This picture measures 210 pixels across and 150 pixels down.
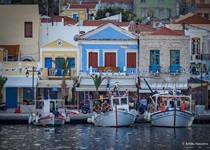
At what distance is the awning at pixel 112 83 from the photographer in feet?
267

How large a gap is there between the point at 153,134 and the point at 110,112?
214 inches

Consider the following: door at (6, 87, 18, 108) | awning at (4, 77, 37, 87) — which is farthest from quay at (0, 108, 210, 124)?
door at (6, 87, 18, 108)

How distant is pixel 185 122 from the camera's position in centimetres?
7219

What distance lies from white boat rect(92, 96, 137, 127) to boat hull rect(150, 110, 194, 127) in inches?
61.9

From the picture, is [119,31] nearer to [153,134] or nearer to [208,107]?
[208,107]

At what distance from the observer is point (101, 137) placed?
65750 mm

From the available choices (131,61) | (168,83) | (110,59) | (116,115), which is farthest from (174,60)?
(116,115)

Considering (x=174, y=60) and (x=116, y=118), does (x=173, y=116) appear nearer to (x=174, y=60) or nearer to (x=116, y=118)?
(x=116, y=118)

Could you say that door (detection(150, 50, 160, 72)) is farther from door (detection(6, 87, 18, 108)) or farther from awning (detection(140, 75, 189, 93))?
door (detection(6, 87, 18, 108))

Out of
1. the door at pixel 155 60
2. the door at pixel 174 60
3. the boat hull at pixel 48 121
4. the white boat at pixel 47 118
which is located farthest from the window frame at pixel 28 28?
the boat hull at pixel 48 121

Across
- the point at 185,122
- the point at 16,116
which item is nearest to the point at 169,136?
the point at 185,122

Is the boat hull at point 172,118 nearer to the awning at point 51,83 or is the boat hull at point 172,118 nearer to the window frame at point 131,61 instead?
the awning at point 51,83

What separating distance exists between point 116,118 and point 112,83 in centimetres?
1044

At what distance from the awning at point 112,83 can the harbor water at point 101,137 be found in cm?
754
